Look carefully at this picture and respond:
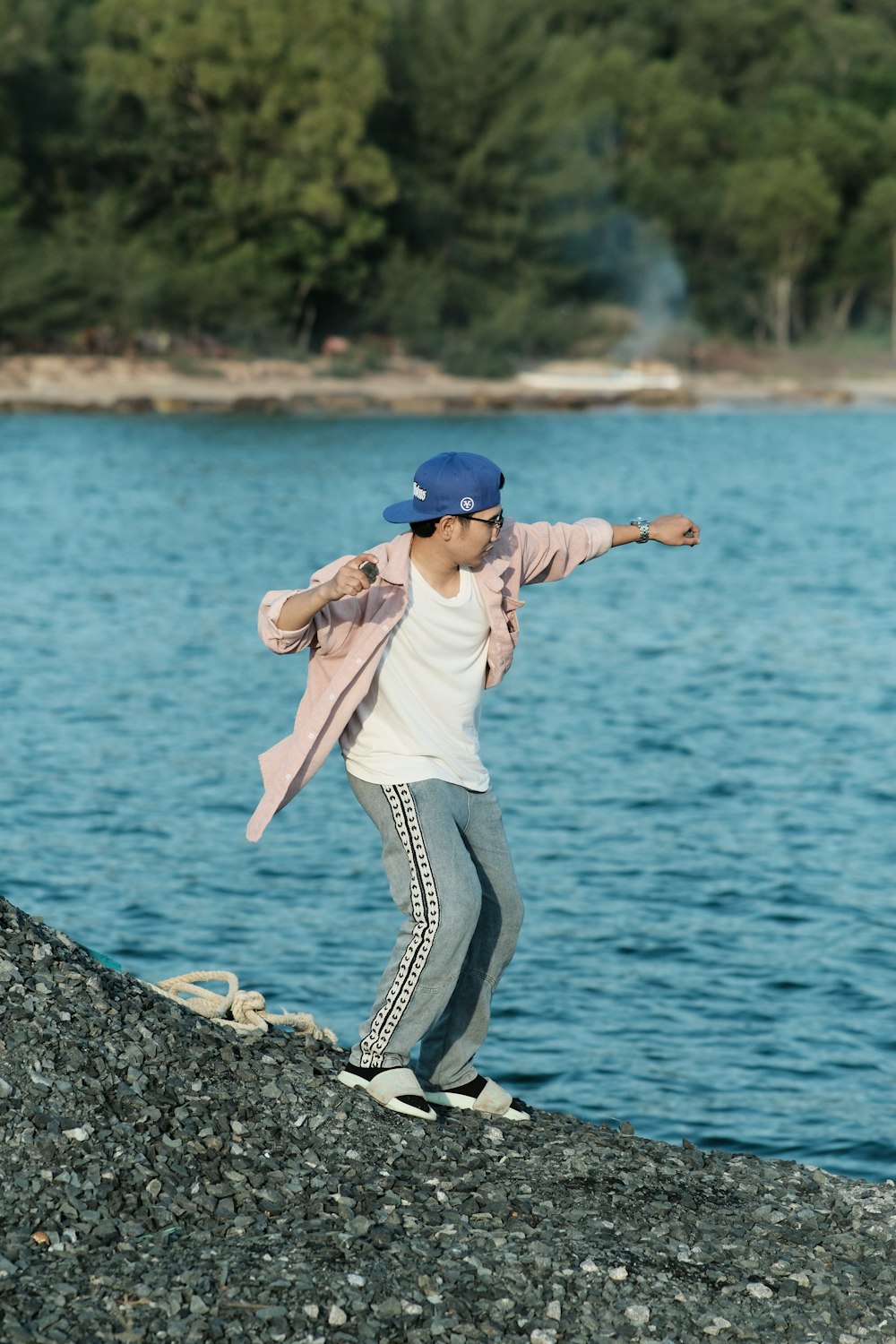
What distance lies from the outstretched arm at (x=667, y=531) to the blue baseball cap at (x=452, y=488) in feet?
2.34

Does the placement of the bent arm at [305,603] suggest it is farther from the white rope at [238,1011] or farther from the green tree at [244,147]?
the green tree at [244,147]

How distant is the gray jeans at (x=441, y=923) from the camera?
6141 millimetres

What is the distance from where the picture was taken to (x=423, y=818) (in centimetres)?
614

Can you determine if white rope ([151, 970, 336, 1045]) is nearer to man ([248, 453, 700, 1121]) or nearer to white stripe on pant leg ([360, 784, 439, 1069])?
man ([248, 453, 700, 1121])

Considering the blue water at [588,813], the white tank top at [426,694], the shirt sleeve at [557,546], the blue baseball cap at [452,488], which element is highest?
the blue baseball cap at [452,488]

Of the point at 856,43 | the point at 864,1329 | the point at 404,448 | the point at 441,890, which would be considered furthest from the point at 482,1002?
the point at 856,43

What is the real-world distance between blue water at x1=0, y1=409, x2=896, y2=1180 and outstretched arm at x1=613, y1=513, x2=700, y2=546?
404cm

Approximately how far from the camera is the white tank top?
6.21 meters

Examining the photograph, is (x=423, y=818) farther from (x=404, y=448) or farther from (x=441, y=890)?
(x=404, y=448)

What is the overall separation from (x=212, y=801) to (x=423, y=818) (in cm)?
1057

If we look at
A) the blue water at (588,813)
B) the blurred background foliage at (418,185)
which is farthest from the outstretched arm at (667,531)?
the blurred background foliage at (418,185)

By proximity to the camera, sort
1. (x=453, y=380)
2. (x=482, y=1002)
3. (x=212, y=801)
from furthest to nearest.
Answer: (x=453, y=380), (x=212, y=801), (x=482, y=1002)

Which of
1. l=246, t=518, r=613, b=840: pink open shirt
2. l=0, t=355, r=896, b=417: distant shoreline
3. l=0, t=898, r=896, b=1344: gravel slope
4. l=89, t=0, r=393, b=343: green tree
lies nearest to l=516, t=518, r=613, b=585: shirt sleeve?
l=246, t=518, r=613, b=840: pink open shirt

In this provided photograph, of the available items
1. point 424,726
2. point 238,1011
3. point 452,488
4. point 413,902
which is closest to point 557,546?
point 452,488
